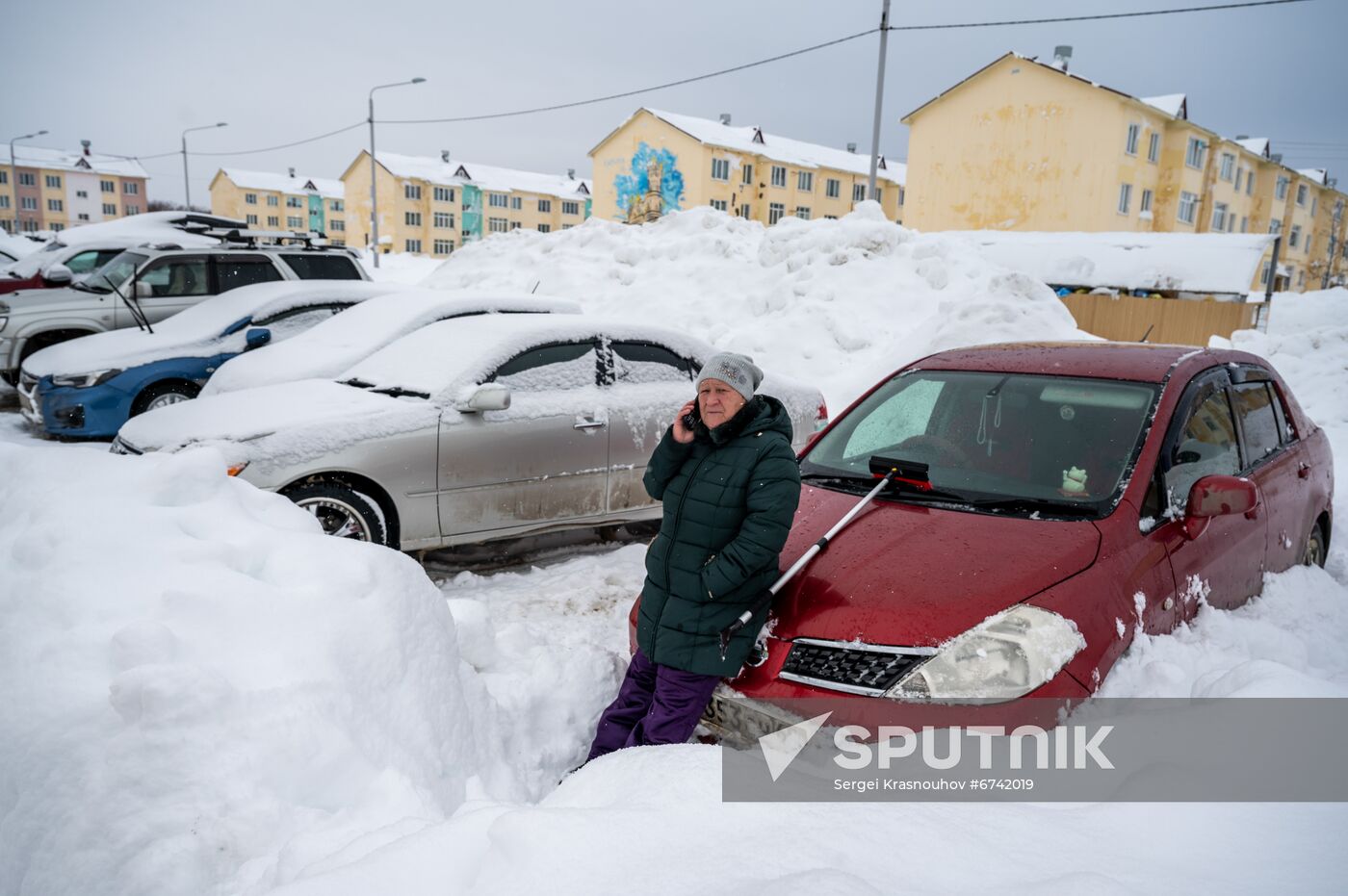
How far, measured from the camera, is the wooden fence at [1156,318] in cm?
1788

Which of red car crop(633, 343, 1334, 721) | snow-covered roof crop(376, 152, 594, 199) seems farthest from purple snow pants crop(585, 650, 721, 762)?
snow-covered roof crop(376, 152, 594, 199)

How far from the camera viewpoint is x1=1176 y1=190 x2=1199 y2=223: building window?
122 feet

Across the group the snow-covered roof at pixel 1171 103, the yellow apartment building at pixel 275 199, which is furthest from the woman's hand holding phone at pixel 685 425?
the yellow apartment building at pixel 275 199

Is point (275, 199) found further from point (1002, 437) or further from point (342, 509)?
point (1002, 437)

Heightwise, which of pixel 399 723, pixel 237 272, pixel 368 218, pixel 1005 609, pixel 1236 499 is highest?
pixel 368 218

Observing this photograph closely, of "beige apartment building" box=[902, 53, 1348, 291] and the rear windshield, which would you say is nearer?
the rear windshield

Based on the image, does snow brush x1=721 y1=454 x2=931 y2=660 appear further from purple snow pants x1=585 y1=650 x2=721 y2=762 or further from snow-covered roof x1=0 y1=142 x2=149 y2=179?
snow-covered roof x1=0 y1=142 x2=149 y2=179

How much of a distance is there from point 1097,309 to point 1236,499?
18020 mm

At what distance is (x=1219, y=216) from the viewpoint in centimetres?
4159

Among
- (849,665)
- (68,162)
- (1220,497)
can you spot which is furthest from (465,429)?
(68,162)

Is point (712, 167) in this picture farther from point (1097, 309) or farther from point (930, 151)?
point (1097, 309)

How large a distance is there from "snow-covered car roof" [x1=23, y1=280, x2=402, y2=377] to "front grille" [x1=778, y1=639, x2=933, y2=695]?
727cm

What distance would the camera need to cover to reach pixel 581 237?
19172 mm

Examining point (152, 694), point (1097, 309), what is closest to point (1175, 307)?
point (1097, 309)
